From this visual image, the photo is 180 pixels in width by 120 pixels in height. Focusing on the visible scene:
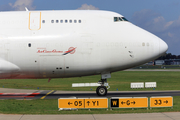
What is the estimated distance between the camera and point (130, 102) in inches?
609

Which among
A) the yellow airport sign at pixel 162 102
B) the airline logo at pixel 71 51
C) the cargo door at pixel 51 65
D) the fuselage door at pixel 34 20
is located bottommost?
the yellow airport sign at pixel 162 102

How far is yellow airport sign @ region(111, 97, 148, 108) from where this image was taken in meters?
15.4

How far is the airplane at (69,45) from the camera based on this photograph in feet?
70.7

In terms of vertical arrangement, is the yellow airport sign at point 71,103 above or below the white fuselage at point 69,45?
below

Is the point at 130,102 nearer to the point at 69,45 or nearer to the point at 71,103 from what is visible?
the point at 71,103

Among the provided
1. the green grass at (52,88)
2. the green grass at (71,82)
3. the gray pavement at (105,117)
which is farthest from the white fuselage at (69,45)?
the green grass at (71,82)

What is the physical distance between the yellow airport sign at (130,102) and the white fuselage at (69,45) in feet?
22.3

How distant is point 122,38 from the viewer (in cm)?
2195

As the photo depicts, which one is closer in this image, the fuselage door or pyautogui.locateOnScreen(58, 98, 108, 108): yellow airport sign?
pyautogui.locateOnScreen(58, 98, 108, 108): yellow airport sign

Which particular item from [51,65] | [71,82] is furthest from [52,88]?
[51,65]

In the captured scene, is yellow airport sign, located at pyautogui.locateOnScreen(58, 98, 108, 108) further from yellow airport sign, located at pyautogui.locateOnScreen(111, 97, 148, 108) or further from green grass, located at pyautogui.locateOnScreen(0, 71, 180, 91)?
green grass, located at pyautogui.locateOnScreen(0, 71, 180, 91)

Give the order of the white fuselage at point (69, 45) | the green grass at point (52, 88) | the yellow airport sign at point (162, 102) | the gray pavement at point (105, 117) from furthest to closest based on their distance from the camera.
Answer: the white fuselage at point (69, 45) → the yellow airport sign at point (162, 102) → the green grass at point (52, 88) → the gray pavement at point (105, 117)

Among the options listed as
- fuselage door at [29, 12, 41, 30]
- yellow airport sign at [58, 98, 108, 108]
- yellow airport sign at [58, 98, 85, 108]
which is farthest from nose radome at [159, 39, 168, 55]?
fuselage door at [29, 12, 41, 30]

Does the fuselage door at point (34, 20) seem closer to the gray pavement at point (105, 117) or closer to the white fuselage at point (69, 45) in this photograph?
→ the white fuselage at point (69, 45)
